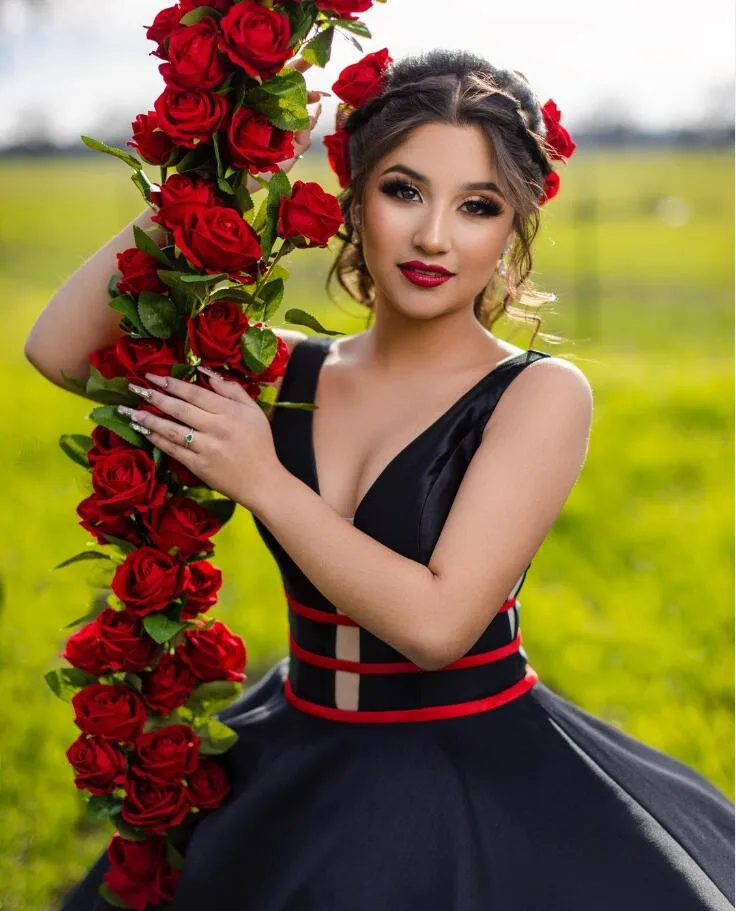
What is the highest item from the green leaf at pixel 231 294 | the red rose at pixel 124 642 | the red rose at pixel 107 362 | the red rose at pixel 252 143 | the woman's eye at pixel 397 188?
the red rose at pixel 252 143

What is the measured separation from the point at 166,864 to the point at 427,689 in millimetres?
713

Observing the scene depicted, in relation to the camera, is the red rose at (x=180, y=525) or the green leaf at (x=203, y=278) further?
the red rose at (x=180, y=525)

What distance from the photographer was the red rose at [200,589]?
2447 millimetres

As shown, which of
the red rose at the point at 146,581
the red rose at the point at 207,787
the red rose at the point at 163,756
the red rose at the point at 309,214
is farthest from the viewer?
the red rose at the point at 207,787

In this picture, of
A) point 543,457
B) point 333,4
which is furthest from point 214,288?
point 543,457

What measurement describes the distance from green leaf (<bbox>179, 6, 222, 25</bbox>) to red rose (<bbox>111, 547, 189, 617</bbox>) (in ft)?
3.42

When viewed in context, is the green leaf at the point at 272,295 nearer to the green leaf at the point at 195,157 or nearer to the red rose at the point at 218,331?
the red rose at the point at 218,331

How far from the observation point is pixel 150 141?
2215 millimetres

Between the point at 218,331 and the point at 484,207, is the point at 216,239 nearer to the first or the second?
the point at 218,331

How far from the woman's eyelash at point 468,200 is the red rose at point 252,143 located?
30 centimetres

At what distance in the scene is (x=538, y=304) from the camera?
2.85 m

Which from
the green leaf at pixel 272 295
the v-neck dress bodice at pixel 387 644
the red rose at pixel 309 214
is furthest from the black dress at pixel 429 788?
the red rose at pixel 309 214

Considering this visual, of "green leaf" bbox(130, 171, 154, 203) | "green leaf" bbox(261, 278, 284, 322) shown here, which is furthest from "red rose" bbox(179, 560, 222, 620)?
"green leaf" bbox(130, 171, 154, 203)

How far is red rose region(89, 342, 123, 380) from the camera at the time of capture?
2348 millimetres
